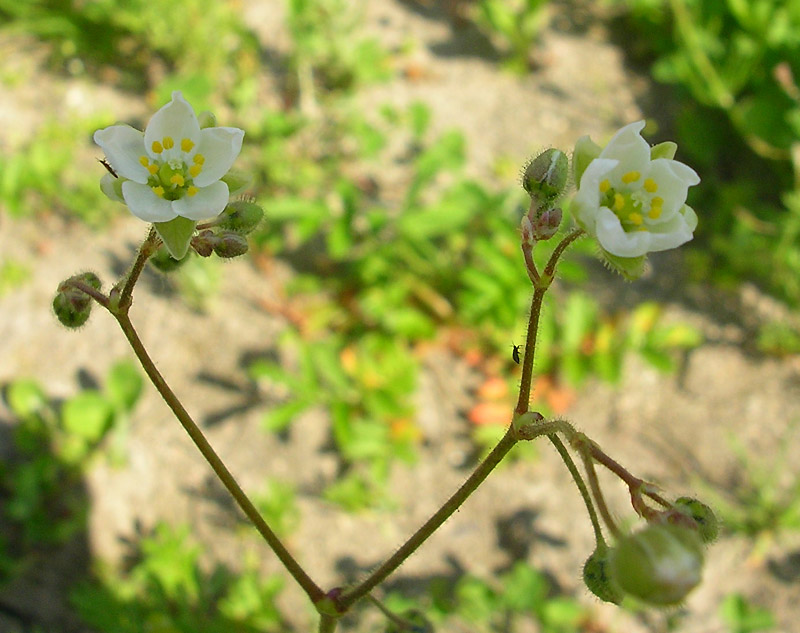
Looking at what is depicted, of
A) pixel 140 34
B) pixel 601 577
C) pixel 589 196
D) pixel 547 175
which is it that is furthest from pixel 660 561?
pixel 140 34

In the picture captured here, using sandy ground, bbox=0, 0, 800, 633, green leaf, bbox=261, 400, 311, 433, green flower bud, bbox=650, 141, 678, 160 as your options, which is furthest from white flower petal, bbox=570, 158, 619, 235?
sandy ground, bbox=0, 0, 800, 633

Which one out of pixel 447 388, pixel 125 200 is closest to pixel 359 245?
pixel 447 388

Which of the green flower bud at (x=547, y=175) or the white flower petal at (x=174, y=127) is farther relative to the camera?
the white flower petal at (x=174, y=127)

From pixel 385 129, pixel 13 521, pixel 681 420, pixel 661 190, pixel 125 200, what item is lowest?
pixel 13 521

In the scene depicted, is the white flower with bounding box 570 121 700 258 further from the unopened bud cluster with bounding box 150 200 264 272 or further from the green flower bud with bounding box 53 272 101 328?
the green flower bud with bounding box 53 272 101 328

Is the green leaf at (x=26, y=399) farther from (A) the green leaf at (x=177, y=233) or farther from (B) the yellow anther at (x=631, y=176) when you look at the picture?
(B) the yellow anther at (x=631, y=176)

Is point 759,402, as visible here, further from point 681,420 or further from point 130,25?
point 130,25

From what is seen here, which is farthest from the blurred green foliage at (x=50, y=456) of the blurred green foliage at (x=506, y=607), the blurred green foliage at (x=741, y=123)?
the blurred green foliage at (x=741, y=123)

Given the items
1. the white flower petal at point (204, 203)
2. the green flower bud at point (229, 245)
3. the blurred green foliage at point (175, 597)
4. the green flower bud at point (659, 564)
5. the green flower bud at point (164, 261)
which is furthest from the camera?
the blurred green foliage at point (175, 597)
